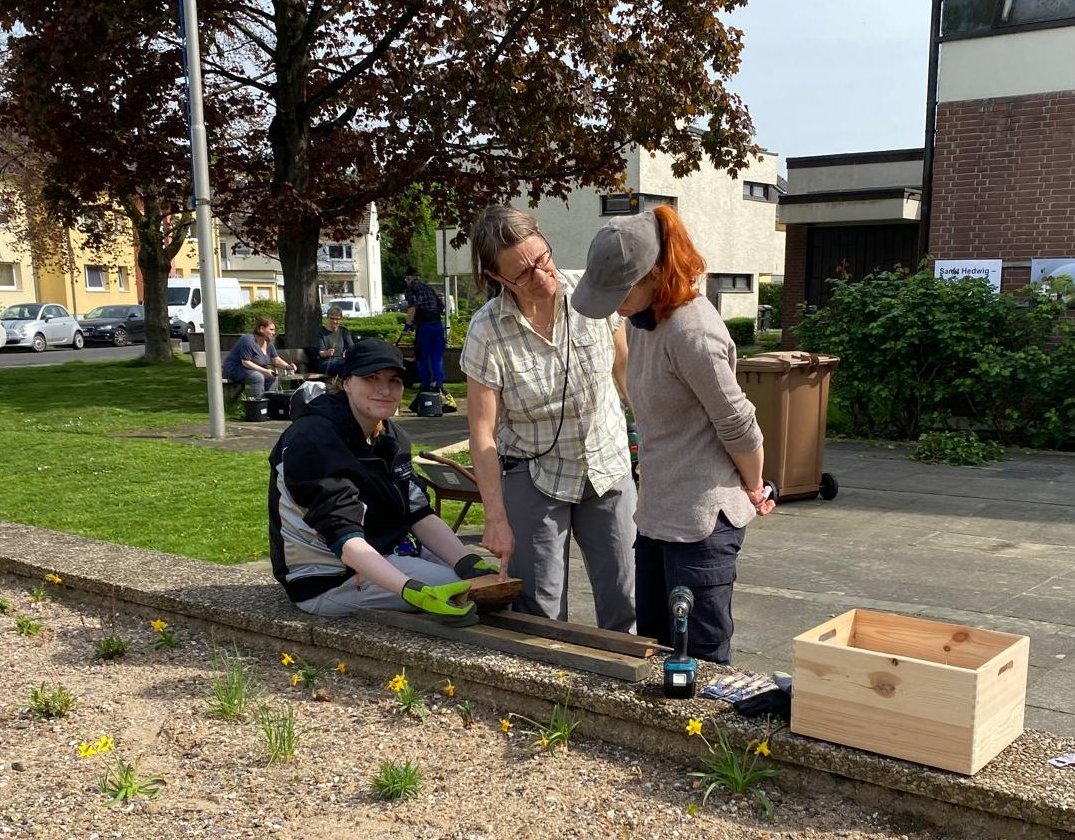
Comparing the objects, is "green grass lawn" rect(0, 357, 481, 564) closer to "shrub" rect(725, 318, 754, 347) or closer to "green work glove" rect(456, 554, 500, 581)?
"green work glove" rect(456, 554, 500, 581)

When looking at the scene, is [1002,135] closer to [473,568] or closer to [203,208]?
[203,208]

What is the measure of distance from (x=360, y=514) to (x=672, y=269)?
4.99 ft

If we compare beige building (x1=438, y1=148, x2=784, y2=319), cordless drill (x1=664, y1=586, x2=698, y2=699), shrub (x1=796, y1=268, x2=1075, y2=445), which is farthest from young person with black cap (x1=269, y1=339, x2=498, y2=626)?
beige building (x1=438, y1=148, x2=784, y2=319)

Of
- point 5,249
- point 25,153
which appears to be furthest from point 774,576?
point 5,249

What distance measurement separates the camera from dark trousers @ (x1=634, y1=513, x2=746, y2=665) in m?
3.06

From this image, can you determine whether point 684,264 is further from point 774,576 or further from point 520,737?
point 774,576

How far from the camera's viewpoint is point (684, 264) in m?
2.95

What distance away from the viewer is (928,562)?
6082mm

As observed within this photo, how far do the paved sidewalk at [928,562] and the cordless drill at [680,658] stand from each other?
53.2 inches

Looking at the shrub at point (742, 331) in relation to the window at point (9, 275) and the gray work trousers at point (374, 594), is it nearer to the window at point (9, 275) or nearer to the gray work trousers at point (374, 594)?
the gray work trousers at point (374, 594)

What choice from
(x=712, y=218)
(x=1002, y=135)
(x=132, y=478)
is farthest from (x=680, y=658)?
(x=712, y=218)

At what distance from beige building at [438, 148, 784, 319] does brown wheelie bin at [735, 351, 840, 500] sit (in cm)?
2397

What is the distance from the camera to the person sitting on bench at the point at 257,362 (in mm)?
13914

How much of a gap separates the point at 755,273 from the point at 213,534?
3505cm
